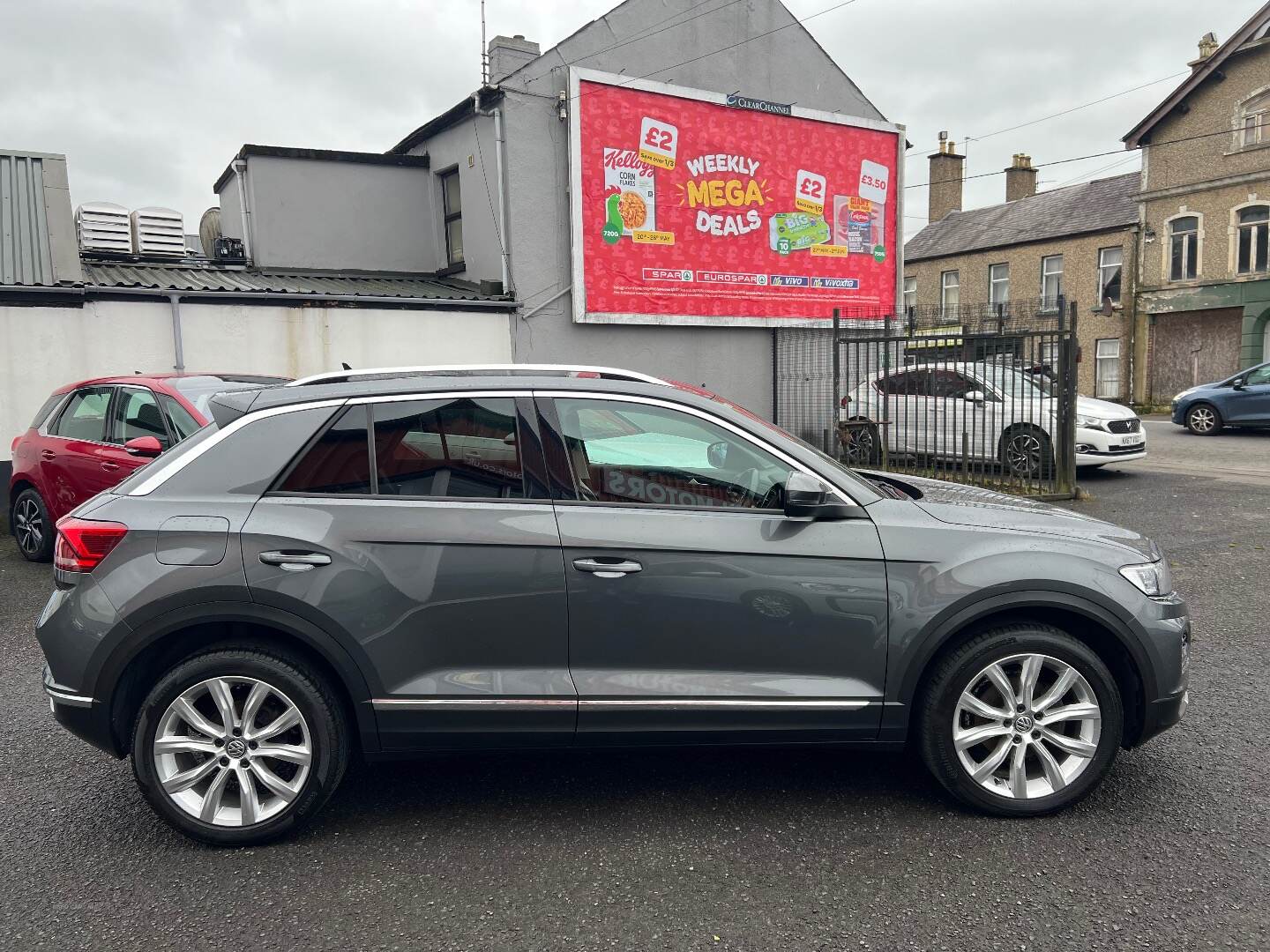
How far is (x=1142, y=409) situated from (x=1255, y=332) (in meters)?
3.72

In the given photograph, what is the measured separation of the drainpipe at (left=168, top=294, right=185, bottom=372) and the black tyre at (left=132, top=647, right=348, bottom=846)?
9.41 meters

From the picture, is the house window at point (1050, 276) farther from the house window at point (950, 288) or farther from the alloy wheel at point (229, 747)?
the alloy wheel at point (229, 747)

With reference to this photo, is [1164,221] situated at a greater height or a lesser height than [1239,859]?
greater

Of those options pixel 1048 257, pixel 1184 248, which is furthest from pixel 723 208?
pixel 1048 257

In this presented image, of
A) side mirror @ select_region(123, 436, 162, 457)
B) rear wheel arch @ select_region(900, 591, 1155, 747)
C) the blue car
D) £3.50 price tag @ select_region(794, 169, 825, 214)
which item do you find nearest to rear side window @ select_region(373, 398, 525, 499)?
rear wheel arch @ select_region(900, 591, 1155, 747)

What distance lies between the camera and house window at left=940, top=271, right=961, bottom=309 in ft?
120

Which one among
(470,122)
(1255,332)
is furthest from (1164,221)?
(470,122)

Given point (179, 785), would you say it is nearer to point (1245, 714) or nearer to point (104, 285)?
point (1245, 714)

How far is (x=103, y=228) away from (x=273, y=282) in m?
3.34

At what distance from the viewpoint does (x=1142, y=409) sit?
2933 centimetres

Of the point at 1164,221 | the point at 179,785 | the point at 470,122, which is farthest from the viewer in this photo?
the point at 1164,221

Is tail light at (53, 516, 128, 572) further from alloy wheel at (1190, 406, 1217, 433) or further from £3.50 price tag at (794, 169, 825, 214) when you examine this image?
alloy wheel at (1190, 406, 1217, 433)

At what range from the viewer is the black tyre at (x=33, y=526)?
8.34 meters

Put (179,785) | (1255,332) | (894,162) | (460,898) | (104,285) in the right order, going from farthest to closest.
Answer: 1. (1255,332)
2. (894,162)
3. (104,285)
4. (179,785)
5. (460,898)
